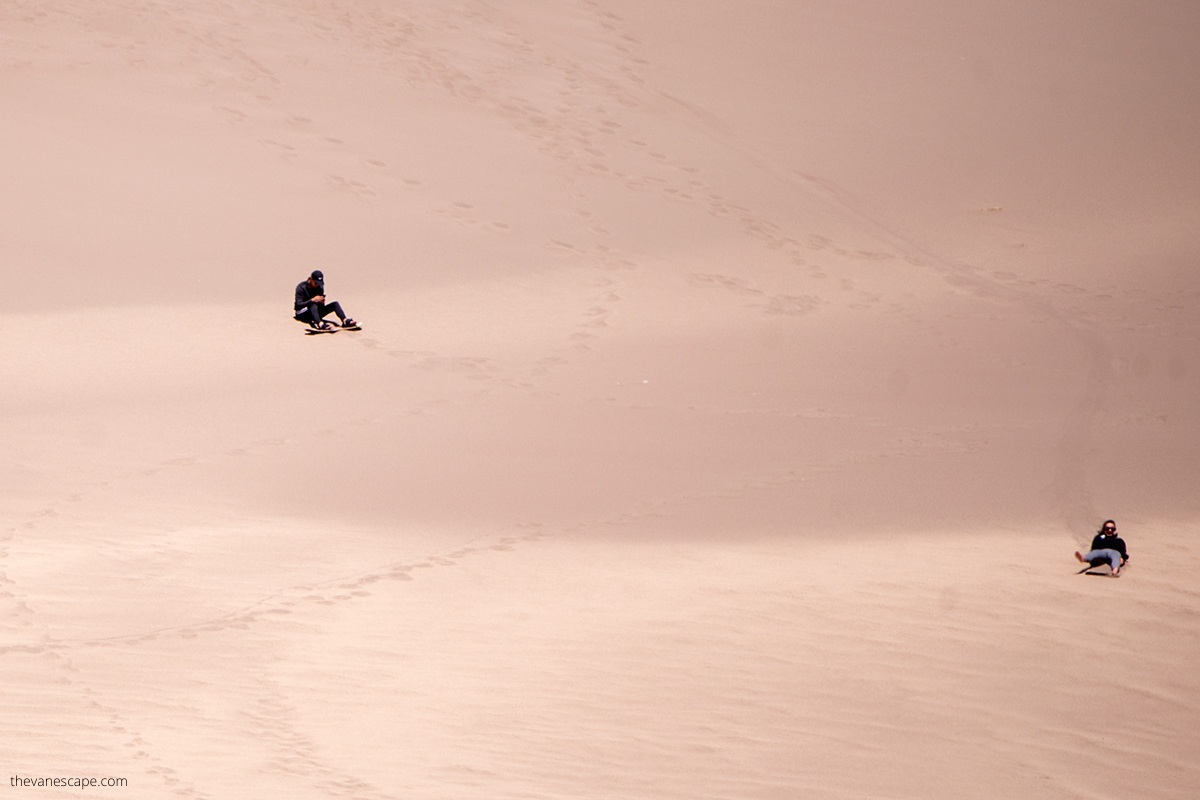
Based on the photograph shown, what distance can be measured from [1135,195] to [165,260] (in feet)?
40.5

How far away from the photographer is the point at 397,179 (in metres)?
14.9

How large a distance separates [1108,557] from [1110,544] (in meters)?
0.11

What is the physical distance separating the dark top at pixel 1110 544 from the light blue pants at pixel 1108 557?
0.04 metres

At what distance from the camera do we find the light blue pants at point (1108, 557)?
7.61 m

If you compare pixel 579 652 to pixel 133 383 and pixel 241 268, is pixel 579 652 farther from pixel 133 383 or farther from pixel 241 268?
pixel 241 268

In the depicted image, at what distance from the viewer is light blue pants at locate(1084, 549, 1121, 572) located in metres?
7.61

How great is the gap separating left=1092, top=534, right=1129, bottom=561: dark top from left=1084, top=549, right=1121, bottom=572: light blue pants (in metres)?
0.04

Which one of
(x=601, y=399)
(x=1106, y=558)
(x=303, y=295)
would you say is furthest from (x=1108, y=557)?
(x=303, y=295)

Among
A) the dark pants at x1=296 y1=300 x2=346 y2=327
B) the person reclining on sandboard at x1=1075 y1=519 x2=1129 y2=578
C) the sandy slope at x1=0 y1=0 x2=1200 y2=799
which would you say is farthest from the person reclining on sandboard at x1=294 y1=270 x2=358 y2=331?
the person reclining on sandboard at x1=1075 y1=519 x2=1129 y2=578

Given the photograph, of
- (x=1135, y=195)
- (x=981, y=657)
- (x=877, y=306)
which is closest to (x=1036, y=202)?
(x=1135, y=195)

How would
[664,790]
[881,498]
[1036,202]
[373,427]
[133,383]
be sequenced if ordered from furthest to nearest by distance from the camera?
[1036,202]
[133,383]
[373,427]
[881,498]
[664,790]

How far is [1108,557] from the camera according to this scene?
7.63 m

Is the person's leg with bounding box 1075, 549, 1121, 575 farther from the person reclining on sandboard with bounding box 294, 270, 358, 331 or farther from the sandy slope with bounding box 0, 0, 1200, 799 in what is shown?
the person reclining on sandboard with bounding box 294, 270, 358, 331

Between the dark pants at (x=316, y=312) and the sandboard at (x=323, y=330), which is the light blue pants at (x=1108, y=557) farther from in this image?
the dark pants at (x=316, y=312)
